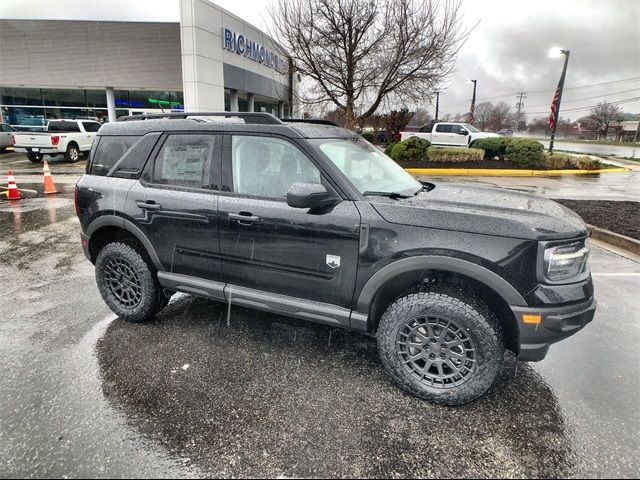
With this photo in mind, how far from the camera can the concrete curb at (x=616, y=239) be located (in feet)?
20.6

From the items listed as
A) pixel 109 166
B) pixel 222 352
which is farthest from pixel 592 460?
pixel 109 166

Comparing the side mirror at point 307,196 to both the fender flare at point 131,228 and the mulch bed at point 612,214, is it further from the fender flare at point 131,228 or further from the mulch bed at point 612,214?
the mulch bed at point 612,214

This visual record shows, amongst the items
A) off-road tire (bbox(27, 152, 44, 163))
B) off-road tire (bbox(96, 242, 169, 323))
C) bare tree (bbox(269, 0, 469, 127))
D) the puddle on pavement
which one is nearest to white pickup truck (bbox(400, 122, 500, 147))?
bare tree (bbox(269, 0, 469, 127))

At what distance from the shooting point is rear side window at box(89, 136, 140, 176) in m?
3.88

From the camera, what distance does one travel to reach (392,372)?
2867 mm

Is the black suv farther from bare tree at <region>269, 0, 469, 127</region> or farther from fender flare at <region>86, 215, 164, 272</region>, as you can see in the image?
bare tree at <region>269, 0, 469, 127</region>

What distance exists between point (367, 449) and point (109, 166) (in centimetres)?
336

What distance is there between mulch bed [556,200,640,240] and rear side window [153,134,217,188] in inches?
267

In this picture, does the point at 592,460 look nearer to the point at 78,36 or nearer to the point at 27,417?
the point at 27,417

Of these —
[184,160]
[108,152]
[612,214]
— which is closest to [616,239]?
[612,214]

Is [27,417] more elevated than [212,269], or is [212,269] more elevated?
[212,269]

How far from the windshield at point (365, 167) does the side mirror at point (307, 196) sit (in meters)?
0.35

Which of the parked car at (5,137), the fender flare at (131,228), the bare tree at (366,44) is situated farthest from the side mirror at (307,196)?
the parked car at (5,137)

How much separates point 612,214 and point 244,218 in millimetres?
8326
